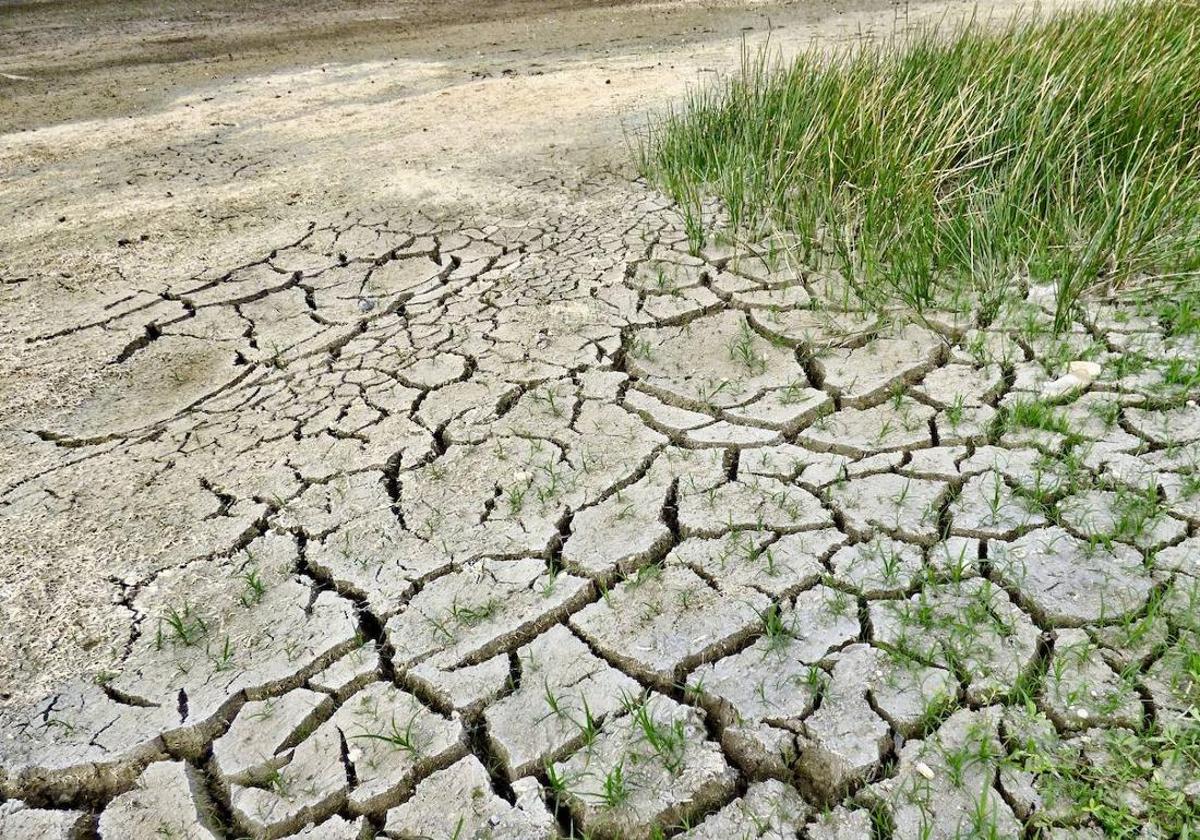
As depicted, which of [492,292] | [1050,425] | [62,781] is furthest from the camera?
[492,292]

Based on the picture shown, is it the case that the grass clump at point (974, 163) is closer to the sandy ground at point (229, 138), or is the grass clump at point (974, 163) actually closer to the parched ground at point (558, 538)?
the parched ground at point (558, 538)

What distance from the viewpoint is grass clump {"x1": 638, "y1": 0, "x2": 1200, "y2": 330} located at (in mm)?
3258

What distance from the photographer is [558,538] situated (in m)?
2.41

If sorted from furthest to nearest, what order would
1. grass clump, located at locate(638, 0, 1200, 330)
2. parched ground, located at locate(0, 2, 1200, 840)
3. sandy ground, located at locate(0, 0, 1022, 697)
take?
grass clump, located at locate(638, 0, 1200, 330), sandy ground, located at locate(0, 0, 1022, 697), parched ground, located at locate(0, 2, 1200, 840)

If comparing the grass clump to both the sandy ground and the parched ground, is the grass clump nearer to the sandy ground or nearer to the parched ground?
the parched ground

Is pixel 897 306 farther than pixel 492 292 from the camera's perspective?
No

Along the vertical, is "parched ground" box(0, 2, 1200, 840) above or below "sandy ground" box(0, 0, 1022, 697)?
below

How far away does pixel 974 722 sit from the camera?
184 centimetres

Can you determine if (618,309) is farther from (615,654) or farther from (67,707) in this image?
(67,707)

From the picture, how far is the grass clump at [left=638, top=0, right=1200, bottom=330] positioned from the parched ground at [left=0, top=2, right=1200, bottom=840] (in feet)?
0.58

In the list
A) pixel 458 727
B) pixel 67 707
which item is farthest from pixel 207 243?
pixel 458 727

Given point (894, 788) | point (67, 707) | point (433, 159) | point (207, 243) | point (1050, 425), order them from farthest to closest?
1. point (433, 159)
2. point (207, 243)
3. point (1050, 425)
4. point (67, 707)
5. point (894, 788)

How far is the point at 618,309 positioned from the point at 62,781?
83.8 inches

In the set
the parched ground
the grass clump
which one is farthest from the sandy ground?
the grass clump
